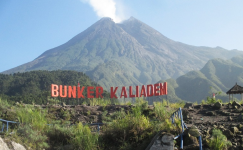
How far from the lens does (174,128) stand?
30.5 feet

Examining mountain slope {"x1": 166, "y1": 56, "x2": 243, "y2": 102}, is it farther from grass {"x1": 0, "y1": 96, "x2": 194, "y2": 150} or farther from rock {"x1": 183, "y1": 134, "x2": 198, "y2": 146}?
rock {"x1": 183, "y1": 134, "x2": 198, "y2": 146}

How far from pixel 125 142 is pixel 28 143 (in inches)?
175

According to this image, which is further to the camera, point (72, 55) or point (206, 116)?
point (72, 55)

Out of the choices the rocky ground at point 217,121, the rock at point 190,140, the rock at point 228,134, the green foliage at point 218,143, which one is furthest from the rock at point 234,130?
the rock at point 190,140

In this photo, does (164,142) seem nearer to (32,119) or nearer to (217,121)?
(217,121)

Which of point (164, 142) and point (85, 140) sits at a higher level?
point (164, 142)

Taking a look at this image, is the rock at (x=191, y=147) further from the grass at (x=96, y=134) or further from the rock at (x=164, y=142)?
the grass at (x=96, y=134)

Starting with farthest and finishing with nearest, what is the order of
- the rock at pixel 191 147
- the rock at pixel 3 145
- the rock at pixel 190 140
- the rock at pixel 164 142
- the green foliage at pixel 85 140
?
the green foliage at pixel 85 140 < the rock at pixel 3 145 < the rock at pixel 190 140 < the rock at pixel 191 147 < the rock at pixel 164 142


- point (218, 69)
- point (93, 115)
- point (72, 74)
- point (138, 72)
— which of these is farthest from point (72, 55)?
point (93, 115)

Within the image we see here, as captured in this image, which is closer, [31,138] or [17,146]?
[17,146]

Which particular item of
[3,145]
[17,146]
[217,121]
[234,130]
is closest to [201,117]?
[217,121]

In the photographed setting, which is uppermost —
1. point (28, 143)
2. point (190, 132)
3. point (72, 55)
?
point (72, 55)

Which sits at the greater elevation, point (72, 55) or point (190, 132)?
point (72, 55)

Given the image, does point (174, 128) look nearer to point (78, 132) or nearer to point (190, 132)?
point (190, 132)
